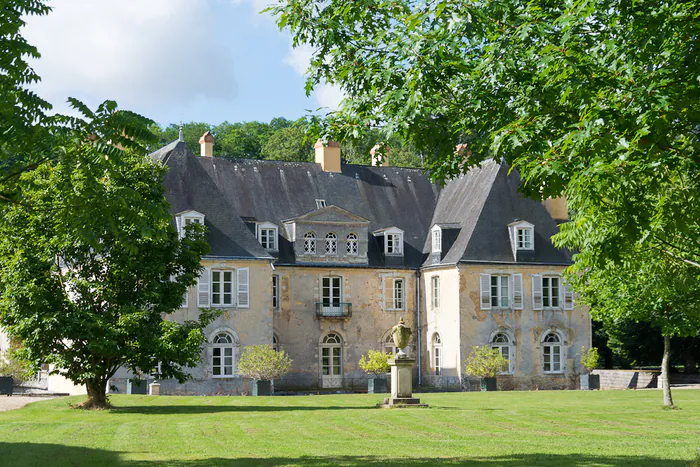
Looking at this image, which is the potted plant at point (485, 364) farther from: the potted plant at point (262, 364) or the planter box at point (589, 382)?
the potted plant at point (262, 364)

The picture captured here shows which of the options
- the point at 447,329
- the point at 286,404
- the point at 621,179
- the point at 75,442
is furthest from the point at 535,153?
the point at 447,329

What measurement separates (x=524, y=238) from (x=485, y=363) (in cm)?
653

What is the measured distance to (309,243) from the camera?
144ft

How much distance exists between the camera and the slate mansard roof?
1613 inches

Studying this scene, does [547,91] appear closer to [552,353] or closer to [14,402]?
[14,402]

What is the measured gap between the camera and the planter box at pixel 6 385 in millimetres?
34781

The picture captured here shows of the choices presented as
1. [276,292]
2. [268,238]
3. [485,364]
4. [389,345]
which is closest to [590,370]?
[485,364]

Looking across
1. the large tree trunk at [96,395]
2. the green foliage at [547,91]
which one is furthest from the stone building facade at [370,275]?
the green foliage at [547,91]

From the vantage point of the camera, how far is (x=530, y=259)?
143ft

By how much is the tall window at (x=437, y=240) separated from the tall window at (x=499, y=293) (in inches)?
119

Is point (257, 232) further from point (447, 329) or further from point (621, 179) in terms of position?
point (621, 179)

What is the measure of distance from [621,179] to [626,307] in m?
17.5

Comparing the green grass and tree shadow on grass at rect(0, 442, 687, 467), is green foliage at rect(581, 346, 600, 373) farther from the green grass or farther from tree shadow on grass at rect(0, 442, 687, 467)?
tree shadow on grass at rect(0, 442, 687, 467)

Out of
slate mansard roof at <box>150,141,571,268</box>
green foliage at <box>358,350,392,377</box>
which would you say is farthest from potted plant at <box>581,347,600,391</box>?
green foliage at <box>358,350,392,377</box>
